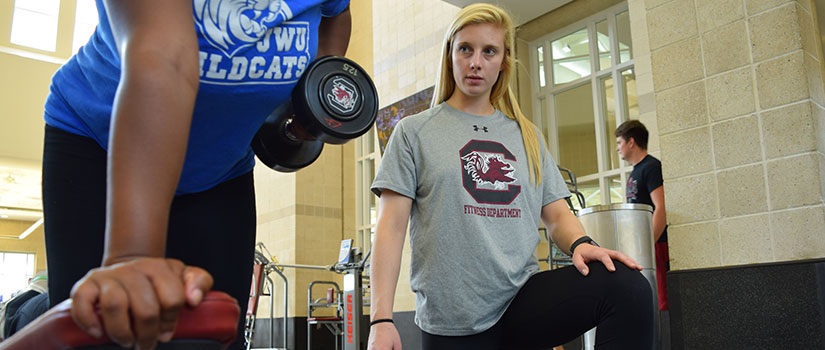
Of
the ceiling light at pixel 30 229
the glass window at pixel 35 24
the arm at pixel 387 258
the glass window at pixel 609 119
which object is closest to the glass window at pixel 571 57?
the glass window at pixel 609 119

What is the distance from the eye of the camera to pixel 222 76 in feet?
2.18

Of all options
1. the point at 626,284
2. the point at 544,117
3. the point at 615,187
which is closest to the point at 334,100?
the point at 626,284

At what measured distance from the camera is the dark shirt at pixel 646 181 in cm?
415

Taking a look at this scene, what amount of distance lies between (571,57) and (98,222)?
6.98m

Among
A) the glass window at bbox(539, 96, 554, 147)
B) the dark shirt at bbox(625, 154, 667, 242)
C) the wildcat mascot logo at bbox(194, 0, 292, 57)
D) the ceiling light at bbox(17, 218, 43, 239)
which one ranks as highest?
the glass window at bbox(539, 96, 554, 147)

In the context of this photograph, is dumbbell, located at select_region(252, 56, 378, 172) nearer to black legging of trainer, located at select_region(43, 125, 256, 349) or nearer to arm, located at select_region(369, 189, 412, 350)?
black legging of trainer, located at select_region(43, 125, 256, 349)

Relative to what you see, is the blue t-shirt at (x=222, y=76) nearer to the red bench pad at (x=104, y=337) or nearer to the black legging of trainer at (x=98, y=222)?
the black legging of trainer at (x=98, y=222)

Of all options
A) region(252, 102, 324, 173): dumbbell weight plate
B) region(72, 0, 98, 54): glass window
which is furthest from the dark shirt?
region(72, 0, 98, 54): glass window

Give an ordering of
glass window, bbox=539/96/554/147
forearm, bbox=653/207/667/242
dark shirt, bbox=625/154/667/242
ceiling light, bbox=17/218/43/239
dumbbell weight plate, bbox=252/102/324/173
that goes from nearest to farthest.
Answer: dumbbell weight plate, bbox=252/102/324/173 → forearm, bbox=653/207/667/242 → dark shirt, bbox=625/154/667/242 → glass window, bbox=539/96/554/147 → ceiling light, bbox=17/218/43/239

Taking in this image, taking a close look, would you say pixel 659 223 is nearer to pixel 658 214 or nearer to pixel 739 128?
pixel 658 214

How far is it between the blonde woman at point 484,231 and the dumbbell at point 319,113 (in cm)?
78

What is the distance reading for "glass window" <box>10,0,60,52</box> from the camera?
1268cm

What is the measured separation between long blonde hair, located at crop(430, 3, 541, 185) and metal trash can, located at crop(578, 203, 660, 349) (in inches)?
79.4

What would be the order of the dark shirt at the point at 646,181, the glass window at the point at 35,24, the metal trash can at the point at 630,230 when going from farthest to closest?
the glass window at the point at 35,24
the dark shirt at the point at 646,181
the metal trash can at the point at 630,230
